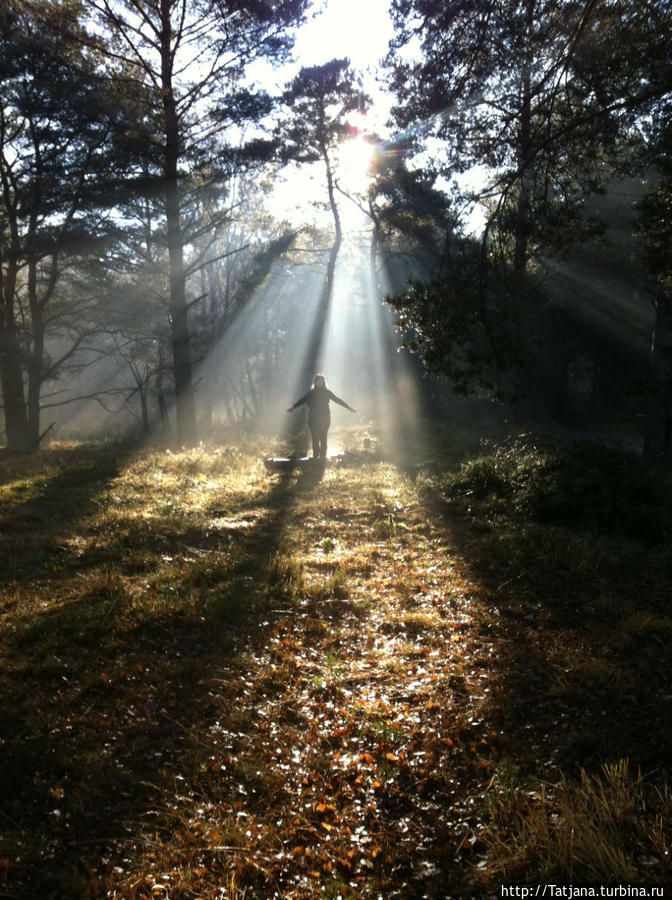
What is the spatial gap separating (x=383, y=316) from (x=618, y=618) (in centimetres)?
2976

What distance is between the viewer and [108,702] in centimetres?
429

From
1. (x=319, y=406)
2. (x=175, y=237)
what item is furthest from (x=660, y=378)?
(x=175, y=237)

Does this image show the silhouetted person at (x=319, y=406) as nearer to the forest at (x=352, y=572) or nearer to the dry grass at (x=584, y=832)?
the forest at (x=352, y=572)

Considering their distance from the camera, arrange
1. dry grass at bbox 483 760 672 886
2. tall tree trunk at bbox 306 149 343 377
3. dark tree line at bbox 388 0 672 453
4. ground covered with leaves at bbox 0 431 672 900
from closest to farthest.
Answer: dry grass at bbox 483 760 672 886, ground covered with leaves at bbox 0 431 672 900, dark tree line at bbox 388 0 672 453, tall tree trunk at bbox 306 149 343 377

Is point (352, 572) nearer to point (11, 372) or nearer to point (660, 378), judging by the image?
point (660, 378)

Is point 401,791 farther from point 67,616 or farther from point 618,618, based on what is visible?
point 67,616

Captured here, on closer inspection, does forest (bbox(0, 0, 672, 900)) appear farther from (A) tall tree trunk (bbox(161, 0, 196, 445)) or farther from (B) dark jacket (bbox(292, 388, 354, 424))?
(B) dark jacket (bbox(292, 388, 354, 424))

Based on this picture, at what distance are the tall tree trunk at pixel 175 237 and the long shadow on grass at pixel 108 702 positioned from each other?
11.1 m

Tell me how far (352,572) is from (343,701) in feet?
9.49

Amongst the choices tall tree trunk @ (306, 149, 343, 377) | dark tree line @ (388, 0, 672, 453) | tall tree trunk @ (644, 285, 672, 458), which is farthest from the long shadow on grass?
tall tree trunk @ (306, 149, 343, 377)

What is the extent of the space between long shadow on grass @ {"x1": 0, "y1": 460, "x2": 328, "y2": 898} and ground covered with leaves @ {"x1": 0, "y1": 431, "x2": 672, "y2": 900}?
2 centimetres

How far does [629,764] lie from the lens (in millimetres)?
3414

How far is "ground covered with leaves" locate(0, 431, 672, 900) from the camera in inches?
115

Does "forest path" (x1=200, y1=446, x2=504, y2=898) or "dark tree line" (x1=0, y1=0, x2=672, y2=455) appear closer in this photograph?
"forest path" (x1=200, y1=446, x2=504, y2=898)
